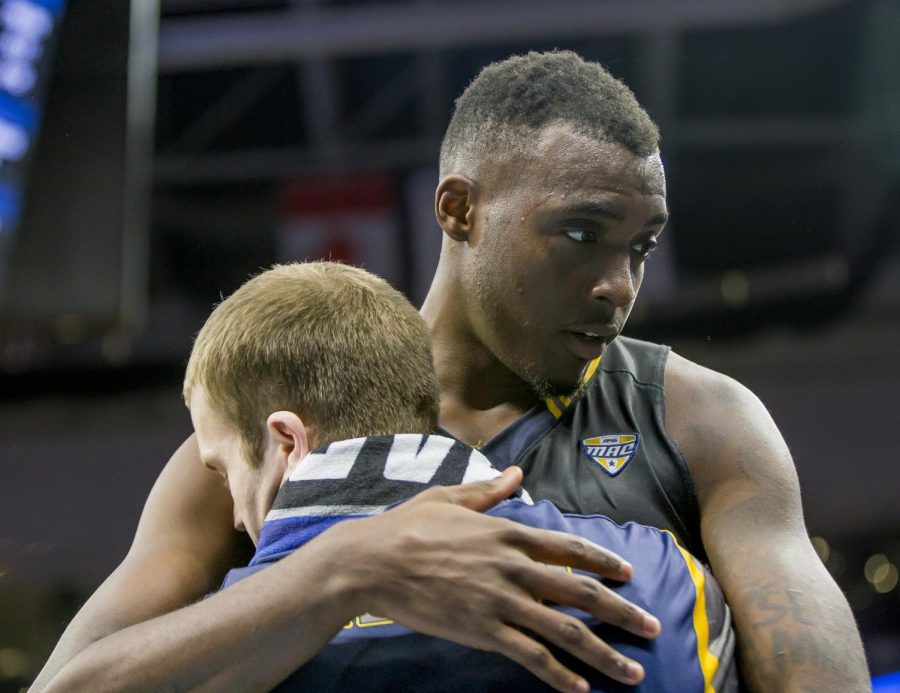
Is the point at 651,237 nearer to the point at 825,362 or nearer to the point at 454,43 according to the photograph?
the point at 454,43

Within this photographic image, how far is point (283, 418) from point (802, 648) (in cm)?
88

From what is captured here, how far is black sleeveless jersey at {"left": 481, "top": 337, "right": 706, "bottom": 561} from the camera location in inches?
81.2

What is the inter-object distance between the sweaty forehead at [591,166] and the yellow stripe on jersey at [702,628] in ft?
2.50

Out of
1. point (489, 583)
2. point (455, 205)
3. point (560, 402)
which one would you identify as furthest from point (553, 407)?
point (489, 583)

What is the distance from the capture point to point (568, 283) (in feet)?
6.89

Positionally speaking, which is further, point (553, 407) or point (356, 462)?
point (553, 407)

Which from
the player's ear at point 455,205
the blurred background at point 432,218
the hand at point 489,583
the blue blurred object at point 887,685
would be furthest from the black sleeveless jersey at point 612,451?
the blurred background at point 432,218

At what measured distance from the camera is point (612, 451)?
2.14 metres

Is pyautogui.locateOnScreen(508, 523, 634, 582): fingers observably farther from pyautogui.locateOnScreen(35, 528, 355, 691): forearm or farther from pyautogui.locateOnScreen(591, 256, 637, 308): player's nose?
pyautogui.locateOnScreen(591, 256, 637, 308): player's nose

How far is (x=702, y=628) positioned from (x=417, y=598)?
0.39 meters

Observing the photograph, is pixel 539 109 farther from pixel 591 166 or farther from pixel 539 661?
pixel 539 661

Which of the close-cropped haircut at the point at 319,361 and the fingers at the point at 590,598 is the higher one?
the close-cropped haircut at the point at 319,361

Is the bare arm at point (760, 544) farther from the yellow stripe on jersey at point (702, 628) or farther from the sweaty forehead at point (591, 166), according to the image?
the sweaty forehead at point (591, 166)

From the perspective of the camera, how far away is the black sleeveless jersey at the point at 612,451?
2062 millimetres
